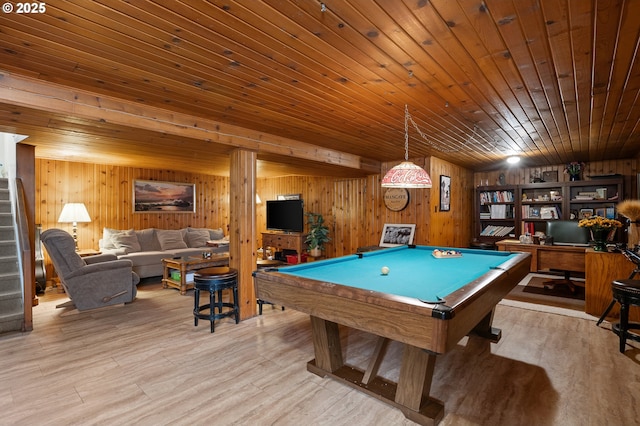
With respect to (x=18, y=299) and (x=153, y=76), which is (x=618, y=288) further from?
(x=18, y=299)

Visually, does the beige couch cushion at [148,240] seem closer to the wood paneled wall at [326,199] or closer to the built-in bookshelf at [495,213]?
the wood paneled wall at [326,199]

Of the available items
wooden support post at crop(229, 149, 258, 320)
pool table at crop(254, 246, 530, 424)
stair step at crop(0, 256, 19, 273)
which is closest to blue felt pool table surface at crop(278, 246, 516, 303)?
pool table at crop(254, 246, 530, 424)

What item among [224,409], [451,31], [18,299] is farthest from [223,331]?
[451,31]

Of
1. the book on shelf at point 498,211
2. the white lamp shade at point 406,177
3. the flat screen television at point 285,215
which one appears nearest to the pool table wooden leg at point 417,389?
the white lamp shade at point 406,177

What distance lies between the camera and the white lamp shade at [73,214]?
525cm

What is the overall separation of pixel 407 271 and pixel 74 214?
215 inches

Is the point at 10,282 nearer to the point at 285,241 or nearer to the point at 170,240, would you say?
the point at 170,240

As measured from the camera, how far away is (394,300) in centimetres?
162

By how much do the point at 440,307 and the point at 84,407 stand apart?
2.26 meters

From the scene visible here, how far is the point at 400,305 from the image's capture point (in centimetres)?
159

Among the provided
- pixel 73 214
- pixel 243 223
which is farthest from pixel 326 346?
pixel 73 214

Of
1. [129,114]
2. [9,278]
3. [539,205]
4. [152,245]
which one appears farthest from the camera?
[539,205]

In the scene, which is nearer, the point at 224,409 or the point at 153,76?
the point at 224,409

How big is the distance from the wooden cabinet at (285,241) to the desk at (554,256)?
147 inches
